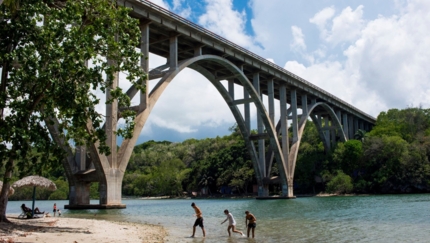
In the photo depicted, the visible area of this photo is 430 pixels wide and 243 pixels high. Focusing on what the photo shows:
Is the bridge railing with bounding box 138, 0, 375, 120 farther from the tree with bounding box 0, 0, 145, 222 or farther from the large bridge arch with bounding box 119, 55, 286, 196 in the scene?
the tree with bounding box 0, 0, 145, 222

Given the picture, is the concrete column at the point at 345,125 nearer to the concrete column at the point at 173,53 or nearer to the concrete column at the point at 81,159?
the concrete column at the point at 173,53

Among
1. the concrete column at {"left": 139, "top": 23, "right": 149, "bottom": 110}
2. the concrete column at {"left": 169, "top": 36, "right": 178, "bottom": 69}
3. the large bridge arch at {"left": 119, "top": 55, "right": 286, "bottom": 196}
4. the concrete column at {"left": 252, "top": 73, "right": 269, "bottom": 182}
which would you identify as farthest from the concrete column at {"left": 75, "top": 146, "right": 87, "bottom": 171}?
the concrete column at {"left": 252, "top": 73, "right": 269, "bottom": 182}

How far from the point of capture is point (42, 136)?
41.6 ft

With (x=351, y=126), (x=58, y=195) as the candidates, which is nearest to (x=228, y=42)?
(x=351, y=126)

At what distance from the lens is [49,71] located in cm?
1204

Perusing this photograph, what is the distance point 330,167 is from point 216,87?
3149 cm

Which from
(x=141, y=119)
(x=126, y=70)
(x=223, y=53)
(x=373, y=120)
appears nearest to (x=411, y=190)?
(x=373, y=120)

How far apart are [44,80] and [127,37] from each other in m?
3.04

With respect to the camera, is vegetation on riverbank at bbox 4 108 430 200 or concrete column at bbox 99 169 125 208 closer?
concrete column at bbox 99 169 125 208

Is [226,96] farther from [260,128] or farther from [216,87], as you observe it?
[260,128]

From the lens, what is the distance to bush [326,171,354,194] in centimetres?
6192

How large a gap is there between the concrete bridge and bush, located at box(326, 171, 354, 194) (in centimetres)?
728

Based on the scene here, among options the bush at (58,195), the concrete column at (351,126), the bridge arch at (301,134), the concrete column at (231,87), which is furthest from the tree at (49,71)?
the bush at (58,195)

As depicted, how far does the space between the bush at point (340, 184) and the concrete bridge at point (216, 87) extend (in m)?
7.28
